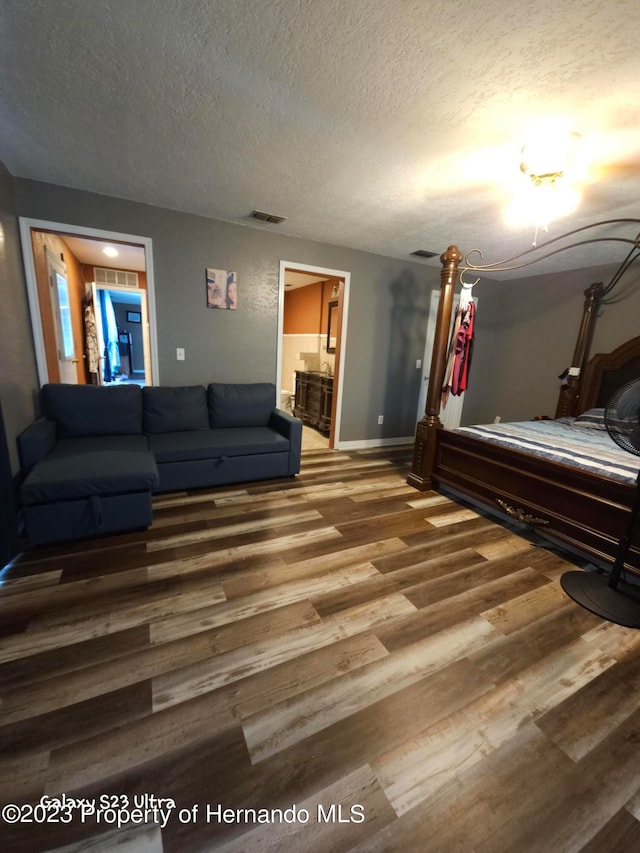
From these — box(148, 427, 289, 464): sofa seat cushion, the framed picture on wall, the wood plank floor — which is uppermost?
the framed picture on wall

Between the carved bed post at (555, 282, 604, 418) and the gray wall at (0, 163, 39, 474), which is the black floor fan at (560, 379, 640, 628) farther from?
the gray wall at (0, 163, 39, 474)

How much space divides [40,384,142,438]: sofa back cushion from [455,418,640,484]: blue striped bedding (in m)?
3.06

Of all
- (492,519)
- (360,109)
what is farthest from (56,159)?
(492,519)

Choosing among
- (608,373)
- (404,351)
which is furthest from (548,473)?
(404,351)

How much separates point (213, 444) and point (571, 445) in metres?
3.05

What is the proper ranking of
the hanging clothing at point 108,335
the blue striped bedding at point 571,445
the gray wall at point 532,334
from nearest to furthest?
the blue striped bedding at point 571,445 → the gray wall at point 532,334 → the hanging clothing at point 108,335

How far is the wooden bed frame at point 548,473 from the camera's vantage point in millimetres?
2113

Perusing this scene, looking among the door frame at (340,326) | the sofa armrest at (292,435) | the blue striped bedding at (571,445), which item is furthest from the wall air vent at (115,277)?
the blue striped bedding at (571,445)

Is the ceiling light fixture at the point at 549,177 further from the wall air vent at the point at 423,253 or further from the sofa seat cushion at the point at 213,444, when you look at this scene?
the sofa seat cushion at the point at 213,444

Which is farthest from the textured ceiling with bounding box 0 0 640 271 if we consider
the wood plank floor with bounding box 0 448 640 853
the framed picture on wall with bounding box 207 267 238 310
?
the wood plank floor with bounding box 0 448 640 853

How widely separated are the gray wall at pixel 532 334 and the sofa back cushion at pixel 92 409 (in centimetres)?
475

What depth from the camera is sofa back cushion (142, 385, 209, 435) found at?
314cm

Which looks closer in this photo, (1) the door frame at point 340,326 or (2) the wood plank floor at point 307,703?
(2) the wood plank floor at point 307,703

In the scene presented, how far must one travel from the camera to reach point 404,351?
4.58 metres
